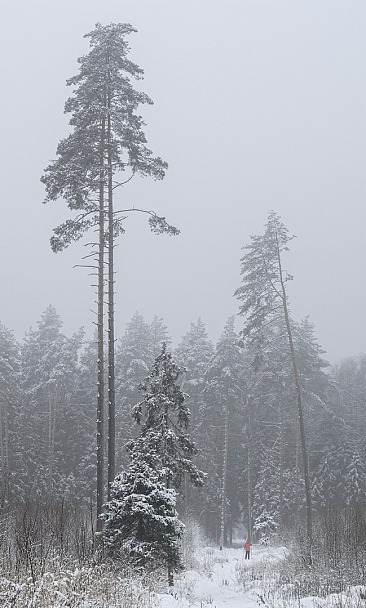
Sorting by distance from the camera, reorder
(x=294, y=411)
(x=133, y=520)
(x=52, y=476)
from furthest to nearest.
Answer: (x=294, y=411) → (x=52, y=476) → (x=133, y=520)


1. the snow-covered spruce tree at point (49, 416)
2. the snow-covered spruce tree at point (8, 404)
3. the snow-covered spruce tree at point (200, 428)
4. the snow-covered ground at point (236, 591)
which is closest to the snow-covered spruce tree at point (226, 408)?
the snow-covered spruce tree at point (200, 428)

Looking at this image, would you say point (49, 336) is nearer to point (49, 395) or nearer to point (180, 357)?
point (49, 395)

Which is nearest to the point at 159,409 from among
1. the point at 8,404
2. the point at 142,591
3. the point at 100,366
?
the point at 100,366

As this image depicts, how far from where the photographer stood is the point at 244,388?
149 ft

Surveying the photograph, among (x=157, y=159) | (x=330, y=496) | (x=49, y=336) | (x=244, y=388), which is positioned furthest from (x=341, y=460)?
(x=157, y=159)

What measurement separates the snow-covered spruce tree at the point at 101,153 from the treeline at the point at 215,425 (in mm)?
22089

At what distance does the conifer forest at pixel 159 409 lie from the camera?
16.4 metres

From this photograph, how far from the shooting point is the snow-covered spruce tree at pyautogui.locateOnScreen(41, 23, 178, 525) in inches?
662

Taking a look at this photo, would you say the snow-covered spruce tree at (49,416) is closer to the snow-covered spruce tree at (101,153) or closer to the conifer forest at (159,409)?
the conifer forest at (159,409)

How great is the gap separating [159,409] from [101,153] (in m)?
8.95

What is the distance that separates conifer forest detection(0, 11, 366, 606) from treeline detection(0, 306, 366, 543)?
0.49ft

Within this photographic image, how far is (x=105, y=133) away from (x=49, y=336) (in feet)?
102

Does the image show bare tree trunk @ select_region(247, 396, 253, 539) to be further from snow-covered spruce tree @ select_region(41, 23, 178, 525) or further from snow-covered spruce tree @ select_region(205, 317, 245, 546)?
snow-covered spruce tree @ select_region(41, 23, 178, 525)

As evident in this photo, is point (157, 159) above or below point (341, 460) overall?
above
